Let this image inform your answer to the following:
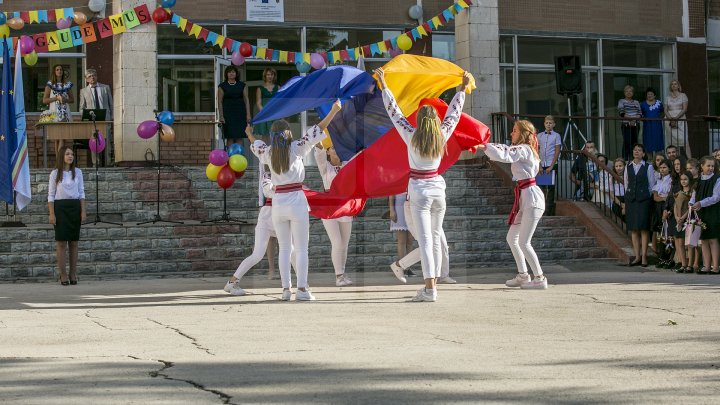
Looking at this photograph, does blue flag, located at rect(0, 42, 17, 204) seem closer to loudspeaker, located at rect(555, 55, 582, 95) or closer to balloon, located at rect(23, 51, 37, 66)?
balloon, located at rect(23, 51, 37, 66)

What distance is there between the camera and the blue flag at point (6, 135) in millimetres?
19500

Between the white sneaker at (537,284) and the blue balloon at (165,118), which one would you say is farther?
the blue balloon at (165,118)

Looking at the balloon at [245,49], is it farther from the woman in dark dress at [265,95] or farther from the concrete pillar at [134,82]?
the woman in dark dress at [265,95]

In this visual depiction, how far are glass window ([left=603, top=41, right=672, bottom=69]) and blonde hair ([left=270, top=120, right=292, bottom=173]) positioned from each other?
1842cm

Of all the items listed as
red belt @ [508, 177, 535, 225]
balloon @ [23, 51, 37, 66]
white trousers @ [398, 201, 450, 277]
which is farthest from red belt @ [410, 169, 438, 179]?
balloon @ [23, 51, 37, 66]

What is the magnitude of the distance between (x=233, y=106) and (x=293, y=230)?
10.2 metres

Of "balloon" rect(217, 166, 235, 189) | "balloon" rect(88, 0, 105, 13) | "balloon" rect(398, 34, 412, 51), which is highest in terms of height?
"balloon" rect(88, 0, 105, 13)

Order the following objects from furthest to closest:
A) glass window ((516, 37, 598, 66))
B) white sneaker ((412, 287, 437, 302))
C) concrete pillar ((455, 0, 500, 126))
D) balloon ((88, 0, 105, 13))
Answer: glass window ((516, 37, 598, 66)) < concrete pillar ((455, 0, 500, 126)) < balloon ((88, 0, 105, 13)) < white sneaker ((412, 287, 437, 302))

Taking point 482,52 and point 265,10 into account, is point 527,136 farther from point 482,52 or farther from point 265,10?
point 265,10

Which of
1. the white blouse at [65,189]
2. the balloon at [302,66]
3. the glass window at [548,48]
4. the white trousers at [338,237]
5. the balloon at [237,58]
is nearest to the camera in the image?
the white trousers at [338,237]

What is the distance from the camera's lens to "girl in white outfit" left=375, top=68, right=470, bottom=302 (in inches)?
517

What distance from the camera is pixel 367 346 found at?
32.1 feet

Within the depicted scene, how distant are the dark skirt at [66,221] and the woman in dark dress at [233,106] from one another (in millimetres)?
6646

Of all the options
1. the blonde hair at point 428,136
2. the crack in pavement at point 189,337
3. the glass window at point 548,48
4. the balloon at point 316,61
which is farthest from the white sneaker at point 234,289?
the glass window at point 548,48
